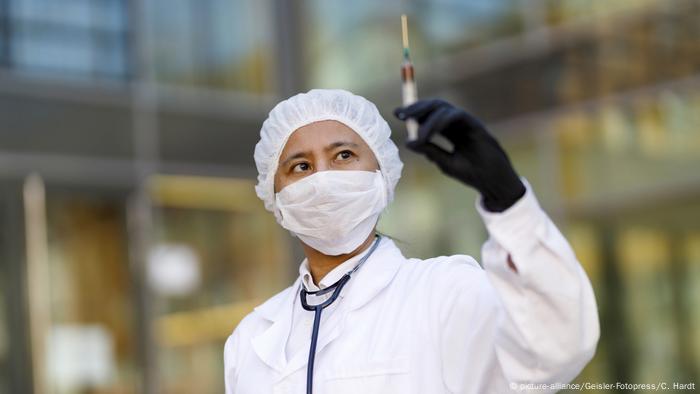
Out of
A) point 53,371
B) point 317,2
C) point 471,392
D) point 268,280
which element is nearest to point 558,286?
point 471,392

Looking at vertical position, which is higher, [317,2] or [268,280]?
[317,2]

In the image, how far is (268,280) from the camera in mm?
9367

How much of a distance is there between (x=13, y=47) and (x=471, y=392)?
22.8 feet

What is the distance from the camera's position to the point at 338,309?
229cm

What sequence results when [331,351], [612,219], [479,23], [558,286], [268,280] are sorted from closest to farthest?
[558,286]
[331,351]
[612,219]
[479,23]
[268,280]

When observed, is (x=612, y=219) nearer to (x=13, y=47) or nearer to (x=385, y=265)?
(x=13, y=47)

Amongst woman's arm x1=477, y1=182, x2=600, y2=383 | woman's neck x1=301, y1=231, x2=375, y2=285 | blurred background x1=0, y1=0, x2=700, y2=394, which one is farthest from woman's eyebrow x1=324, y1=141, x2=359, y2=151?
blurred background x1=0, y1=0, x2=700, y2=394

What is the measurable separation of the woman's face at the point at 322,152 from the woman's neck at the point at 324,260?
0.54 ft

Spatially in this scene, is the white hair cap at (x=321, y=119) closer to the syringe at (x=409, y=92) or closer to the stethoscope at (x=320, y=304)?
the stethoscope at (x=320, y=304)

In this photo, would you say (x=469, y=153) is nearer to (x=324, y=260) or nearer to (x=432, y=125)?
(x=432, y=125)

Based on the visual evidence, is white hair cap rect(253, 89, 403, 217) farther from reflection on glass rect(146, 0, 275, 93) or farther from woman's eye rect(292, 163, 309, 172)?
reflection on glass rect(146, 0, 275, 93)

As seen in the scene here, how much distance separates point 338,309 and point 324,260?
0.51 ft

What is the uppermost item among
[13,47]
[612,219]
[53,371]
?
[13,47]

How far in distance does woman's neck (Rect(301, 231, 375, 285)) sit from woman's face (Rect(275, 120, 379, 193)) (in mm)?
164
